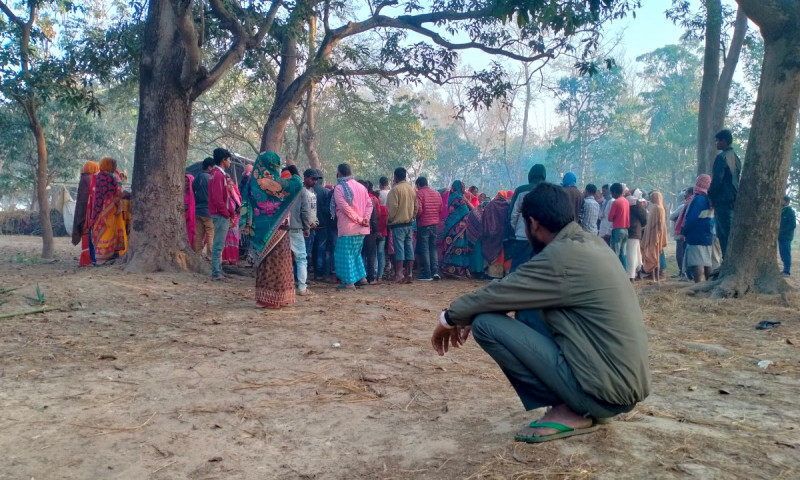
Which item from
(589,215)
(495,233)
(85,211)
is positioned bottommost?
(495,233)

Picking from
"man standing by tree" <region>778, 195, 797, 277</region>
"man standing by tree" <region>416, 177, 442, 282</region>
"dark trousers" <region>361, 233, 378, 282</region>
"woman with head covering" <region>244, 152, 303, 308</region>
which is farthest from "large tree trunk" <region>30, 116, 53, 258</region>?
"man standing by tree" <region>778, 195, 797, 277</region>

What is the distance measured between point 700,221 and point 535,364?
7.36 m

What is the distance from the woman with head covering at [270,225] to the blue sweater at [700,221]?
610 cm

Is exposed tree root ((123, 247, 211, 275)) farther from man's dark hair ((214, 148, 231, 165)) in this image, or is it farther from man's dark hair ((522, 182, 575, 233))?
man's dark hair ((522, 182, 575, 233))

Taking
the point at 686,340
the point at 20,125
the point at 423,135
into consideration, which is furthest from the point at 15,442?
the point at 423,135

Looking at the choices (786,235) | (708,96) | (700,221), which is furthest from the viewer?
(708,96)

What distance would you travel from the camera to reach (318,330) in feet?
19.3

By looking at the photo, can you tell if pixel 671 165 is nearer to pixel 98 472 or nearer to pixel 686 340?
pixel 686 340

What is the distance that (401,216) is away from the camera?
32.2 ft

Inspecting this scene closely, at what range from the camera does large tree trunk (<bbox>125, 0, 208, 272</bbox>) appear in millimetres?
8766

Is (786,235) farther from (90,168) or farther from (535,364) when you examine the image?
(90,168)

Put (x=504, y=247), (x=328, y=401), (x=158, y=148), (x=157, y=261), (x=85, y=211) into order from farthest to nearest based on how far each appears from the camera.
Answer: (x=504, y=247) → (x=85, y=211) → (x=158, y=148) → (x=157, y=261) → (x=328, y=401)

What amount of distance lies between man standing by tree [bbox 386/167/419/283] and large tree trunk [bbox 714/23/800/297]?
4714 mm

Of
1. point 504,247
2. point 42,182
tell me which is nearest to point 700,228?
point 504,247
